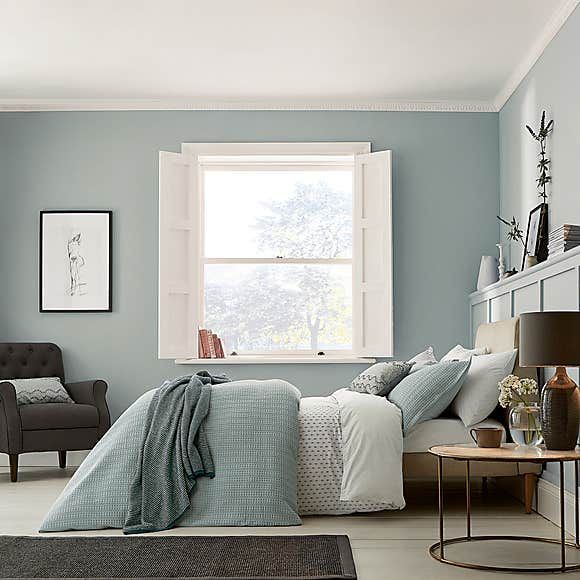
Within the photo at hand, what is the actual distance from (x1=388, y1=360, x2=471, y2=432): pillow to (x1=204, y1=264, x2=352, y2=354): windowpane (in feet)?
7.88

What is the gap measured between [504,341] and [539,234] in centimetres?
71

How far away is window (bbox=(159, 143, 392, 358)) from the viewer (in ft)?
22.4

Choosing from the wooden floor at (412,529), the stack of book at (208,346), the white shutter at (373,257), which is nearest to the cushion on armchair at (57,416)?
the wooden floor at (412,529)

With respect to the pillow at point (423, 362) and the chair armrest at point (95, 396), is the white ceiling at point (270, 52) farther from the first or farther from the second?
the chair armrest at point (95, 396)

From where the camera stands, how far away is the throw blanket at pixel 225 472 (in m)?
4.14

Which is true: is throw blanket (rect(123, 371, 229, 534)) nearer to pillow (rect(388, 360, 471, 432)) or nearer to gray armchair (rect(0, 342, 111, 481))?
pillow (rect(388, 360, 471, 432))

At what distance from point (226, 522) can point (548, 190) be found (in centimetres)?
274

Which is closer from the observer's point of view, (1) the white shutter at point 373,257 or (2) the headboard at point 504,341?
(2) the headboard at point 504,341

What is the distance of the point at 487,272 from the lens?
21.4 ft

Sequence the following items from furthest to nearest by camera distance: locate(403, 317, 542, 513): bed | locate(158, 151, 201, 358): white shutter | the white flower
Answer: locate(158, 151, 201, 358): white shutter < locate(403, 317, 542, 513): bed < the white flower

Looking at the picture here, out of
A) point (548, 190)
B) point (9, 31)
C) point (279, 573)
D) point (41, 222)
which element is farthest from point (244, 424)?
point (41, 222)

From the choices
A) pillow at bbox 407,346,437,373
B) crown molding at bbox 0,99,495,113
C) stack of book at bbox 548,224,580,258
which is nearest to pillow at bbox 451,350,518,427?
pillow at bbox 407,346,437,373

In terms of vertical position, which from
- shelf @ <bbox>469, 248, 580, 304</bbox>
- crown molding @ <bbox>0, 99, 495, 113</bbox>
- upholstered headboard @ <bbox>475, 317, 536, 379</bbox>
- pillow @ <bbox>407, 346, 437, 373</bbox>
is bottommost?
pillow @ <bbox>407, 346, 437, 373</bbox>

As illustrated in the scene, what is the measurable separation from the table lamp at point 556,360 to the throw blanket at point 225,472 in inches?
51.1
